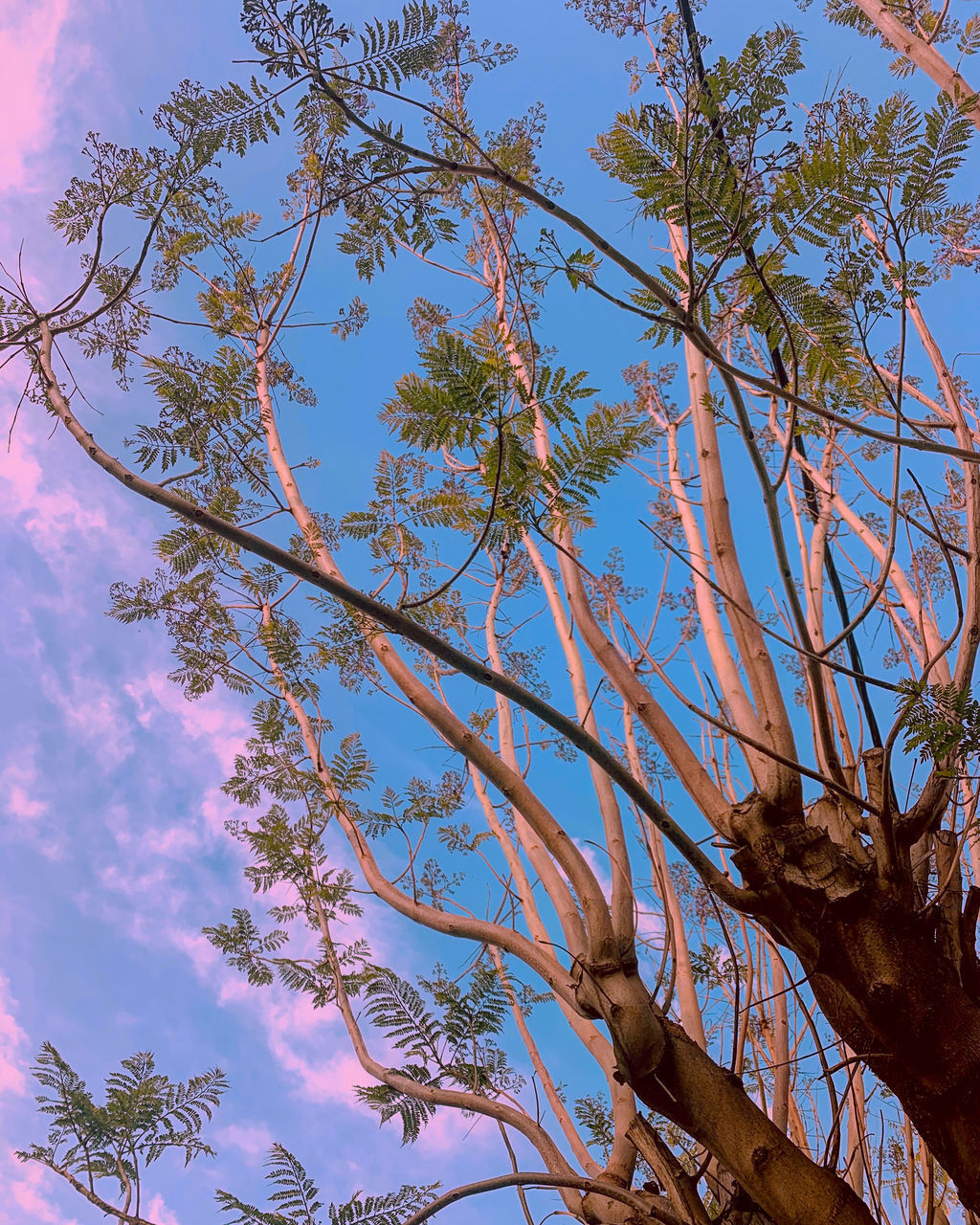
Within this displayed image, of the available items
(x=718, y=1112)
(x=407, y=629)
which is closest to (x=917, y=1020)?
(x=718, y=1112)

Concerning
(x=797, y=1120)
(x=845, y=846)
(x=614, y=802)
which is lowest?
(x=797, y=1120)

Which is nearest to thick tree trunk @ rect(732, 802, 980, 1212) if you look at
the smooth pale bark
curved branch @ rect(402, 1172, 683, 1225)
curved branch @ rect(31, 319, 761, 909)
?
curved branch @ rect(31, 319, 761, 909)

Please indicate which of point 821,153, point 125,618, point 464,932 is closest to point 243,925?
point 125,618

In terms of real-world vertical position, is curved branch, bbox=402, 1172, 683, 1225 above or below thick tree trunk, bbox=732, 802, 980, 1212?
below

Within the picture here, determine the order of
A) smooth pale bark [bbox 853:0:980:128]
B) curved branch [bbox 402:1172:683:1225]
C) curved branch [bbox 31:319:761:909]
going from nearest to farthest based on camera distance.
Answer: curved branch [bbox 31:319:761:909] < curved branch [bbox 402:1172:683:1225] < smooth pale bark [bbox 853:0:980:128]

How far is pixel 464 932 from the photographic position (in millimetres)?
1796

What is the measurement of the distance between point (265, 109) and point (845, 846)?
1765mm

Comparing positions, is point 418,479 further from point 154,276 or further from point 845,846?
point 845,846

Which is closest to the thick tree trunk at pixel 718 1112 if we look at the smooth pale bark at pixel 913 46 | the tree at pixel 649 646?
the tree at pixel 649 646

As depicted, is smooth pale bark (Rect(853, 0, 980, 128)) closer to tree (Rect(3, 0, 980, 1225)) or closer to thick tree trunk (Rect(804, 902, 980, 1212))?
tree (Rect(3, 0, 980, 1225))

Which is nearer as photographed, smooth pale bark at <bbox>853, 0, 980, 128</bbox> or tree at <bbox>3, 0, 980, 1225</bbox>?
tree at <bbox>3, 0, 980, 1225</bbox>

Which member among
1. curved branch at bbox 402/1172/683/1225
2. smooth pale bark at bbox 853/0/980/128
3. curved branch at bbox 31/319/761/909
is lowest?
curved branch at bbox 402/1172/683/1225

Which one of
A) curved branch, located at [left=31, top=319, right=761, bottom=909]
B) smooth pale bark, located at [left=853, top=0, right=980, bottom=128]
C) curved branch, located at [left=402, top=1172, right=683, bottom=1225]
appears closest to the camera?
→ curved branch, located at [left=31, top=319, right=761, bottom=909]

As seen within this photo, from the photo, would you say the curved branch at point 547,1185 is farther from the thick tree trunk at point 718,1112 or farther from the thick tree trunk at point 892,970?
the thick tree trunk at point 892,970
